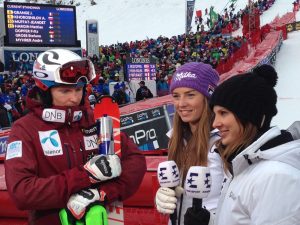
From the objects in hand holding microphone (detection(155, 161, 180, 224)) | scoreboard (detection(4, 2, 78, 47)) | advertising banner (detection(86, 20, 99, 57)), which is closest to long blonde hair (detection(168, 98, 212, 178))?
hand holding microphone (detection(155, 161, 180, 224))

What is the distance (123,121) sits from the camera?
228 inches

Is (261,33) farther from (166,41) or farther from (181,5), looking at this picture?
(181,5)

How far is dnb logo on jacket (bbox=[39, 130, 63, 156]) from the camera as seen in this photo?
2203 millimetres

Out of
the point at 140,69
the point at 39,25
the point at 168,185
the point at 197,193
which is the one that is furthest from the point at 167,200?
the point at 39,25

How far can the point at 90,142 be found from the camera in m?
2.33

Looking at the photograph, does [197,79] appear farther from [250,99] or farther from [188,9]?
[188,9]

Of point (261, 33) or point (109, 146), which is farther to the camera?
point (261, 33)

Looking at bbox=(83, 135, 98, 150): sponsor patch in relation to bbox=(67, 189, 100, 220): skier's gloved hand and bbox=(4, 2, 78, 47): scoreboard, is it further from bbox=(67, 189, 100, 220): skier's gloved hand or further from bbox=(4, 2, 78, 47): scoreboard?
bbox=(4, 2, 78, 47): scoreboard

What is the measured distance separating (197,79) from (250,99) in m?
0.78

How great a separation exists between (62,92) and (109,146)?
1.18ft

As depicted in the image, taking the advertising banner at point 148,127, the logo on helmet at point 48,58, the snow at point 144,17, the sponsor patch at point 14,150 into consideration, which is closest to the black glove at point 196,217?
the sponsor patch at point 14,150

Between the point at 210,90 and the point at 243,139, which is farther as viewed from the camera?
the point at 210,90

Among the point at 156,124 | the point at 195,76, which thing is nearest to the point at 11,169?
the point at 195,76

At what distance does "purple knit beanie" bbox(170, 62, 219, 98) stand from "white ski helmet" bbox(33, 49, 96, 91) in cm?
51
